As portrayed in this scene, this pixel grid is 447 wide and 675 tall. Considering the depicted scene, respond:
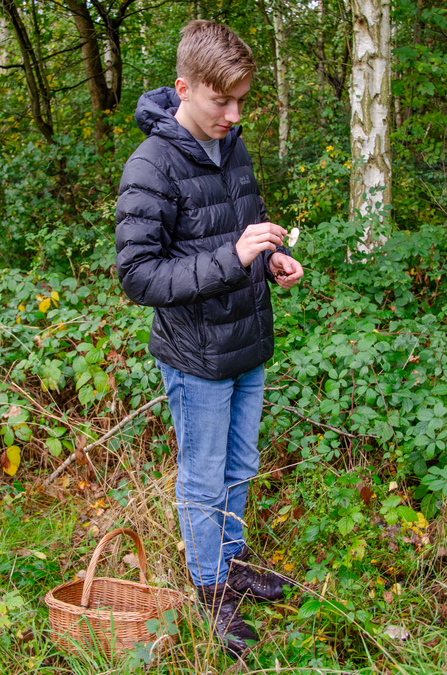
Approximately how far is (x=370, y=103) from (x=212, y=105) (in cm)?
234

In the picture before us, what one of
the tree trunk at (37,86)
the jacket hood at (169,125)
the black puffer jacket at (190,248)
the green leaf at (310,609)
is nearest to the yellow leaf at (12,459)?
the black puffer jacket at (190,248)

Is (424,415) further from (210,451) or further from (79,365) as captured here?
(79,365)

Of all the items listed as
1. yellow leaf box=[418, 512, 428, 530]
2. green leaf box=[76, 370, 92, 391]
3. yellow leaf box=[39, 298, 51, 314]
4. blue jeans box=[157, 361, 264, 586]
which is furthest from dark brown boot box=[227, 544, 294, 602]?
yellow leaf box=[39, 298, 51, 314]

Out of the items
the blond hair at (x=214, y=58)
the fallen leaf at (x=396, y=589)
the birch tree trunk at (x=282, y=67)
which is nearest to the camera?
the blond hair at (x=214, y=58)

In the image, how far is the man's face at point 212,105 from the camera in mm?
1428

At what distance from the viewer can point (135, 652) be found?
1625 mm

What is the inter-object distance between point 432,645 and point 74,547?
1629mm

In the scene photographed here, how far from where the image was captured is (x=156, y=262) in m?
1.42

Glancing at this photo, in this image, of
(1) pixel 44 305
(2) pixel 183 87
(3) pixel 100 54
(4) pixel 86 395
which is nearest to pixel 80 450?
(4) pixel 86 395

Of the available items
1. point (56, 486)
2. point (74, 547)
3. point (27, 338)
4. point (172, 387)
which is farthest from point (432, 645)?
point (27, 338)

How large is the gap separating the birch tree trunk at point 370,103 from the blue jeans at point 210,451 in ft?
6.08

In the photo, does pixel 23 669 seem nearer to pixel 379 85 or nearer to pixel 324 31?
pixel 379 85

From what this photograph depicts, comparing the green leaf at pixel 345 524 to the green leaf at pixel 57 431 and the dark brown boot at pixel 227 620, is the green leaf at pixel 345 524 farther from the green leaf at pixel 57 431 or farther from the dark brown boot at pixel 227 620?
the green leaf at pixel 57 431

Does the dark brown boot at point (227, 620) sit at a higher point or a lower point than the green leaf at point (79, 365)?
lower
